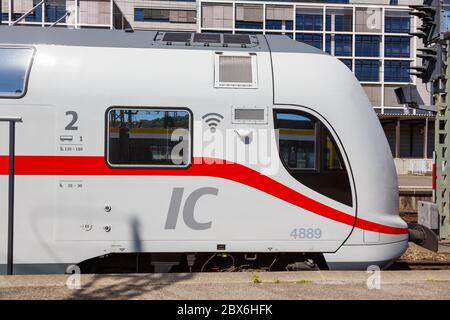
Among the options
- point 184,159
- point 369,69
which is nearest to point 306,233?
point 184,159

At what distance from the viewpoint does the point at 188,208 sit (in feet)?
17.2

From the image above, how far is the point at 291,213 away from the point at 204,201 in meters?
1.03

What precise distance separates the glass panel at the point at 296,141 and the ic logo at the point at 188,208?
0.96 meters

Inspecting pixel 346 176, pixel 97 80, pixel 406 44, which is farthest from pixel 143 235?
pixel 406 44

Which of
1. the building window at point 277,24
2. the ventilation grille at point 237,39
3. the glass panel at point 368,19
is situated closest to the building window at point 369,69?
the glass panel at point 368,19

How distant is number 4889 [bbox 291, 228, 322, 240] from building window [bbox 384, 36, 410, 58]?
49026 millimetres

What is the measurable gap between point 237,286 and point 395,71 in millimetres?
50045

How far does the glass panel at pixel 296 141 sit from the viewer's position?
538 cm

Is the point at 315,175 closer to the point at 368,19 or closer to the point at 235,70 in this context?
the point at 235,70

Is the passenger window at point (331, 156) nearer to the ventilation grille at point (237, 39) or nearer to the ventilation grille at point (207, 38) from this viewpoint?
the ventilation grille at point (237, 39)

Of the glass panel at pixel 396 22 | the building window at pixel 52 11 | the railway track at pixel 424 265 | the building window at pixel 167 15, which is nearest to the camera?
the railway track at pixel 424 265

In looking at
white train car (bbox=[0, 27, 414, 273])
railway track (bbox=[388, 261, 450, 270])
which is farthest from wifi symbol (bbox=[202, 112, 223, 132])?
railway track (bbox=[388, 261, 450, 270])

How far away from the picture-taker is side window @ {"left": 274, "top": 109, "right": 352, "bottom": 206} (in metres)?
5.38

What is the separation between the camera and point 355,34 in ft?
162
